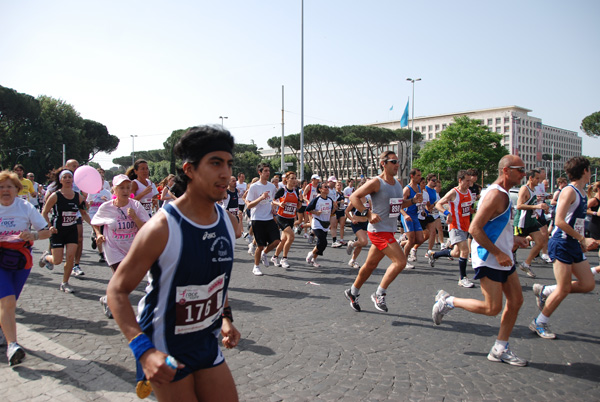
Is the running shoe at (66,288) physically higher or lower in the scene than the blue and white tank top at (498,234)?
lower

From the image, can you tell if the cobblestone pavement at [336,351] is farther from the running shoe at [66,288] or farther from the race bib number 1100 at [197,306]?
the race bib number 1100 at [197,306]

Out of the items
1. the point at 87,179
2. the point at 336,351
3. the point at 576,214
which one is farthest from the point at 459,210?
the point at 87,179

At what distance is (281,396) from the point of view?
11.2 ft

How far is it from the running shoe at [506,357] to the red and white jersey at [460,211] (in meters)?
4.49

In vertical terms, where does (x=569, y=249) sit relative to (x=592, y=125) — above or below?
below

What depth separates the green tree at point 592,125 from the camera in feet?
270

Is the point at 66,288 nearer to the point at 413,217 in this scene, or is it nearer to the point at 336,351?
the point at 336,351

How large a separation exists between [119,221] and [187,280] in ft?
13.1

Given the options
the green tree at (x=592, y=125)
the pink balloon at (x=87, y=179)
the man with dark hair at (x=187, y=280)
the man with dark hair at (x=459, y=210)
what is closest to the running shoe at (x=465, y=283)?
the man with dark hair at (x=459, y=210)

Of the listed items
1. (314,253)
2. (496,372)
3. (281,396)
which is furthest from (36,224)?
(314,253)

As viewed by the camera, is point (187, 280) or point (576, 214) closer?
point (187, 280)

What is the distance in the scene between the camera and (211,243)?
214cm

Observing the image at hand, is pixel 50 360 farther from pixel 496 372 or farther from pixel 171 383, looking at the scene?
pixel 496 372

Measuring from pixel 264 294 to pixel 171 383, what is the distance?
17.0ft
